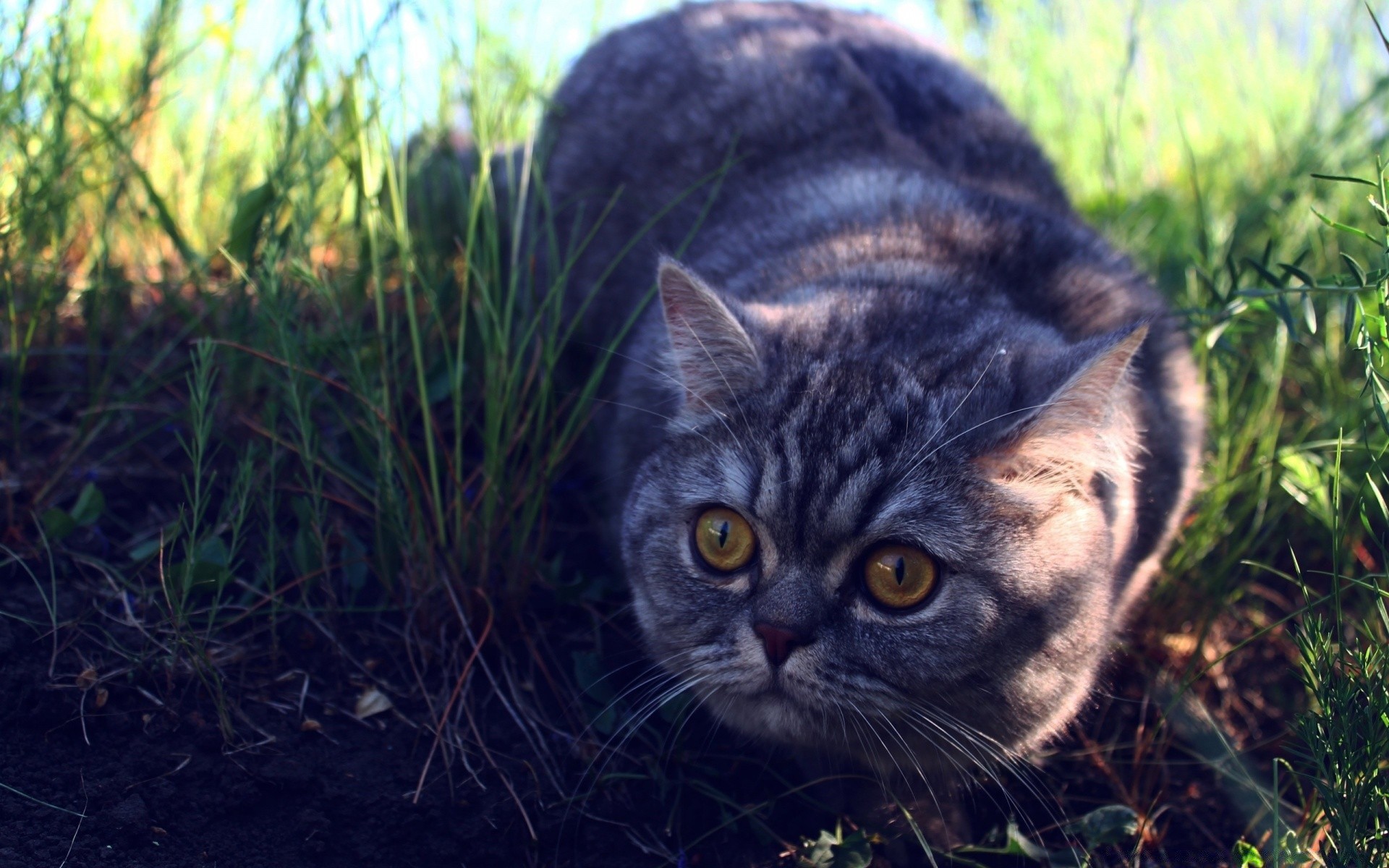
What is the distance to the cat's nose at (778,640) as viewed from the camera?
175 centimetres

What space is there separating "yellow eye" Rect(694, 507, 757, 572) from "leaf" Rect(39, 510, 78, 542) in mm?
1313

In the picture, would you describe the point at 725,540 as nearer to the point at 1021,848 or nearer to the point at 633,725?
the point at 633,725

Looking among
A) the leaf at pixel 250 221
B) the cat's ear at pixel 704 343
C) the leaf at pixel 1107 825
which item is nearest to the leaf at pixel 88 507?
the leaf at pixel 250 221

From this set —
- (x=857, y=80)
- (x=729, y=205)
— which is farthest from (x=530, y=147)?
(x=857, y=80)

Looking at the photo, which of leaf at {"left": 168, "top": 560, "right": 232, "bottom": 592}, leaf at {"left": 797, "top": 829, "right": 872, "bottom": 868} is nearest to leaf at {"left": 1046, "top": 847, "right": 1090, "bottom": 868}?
leaf at {"left": 797, "top": 829, "right": 872, "bottom": 868}

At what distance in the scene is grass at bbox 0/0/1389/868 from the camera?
2.01 metres

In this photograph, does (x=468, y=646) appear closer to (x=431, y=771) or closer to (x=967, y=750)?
(x=431, y=771)

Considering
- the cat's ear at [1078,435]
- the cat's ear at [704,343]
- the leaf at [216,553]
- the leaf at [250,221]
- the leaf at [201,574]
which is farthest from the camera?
the leaf at [250,221]

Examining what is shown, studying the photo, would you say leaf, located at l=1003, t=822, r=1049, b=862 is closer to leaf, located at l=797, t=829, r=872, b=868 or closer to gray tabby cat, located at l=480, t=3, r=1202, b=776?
gray tabby cat, located at l=480, t=3, r=1202, b=776

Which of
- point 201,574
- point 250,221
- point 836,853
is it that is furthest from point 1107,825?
point 250,221

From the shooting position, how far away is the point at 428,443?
224cm

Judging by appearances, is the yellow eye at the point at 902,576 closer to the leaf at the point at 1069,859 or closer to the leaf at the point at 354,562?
the leaf at the point at 1069,859

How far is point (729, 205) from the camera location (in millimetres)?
2961

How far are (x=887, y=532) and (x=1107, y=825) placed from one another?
0.80 metres
